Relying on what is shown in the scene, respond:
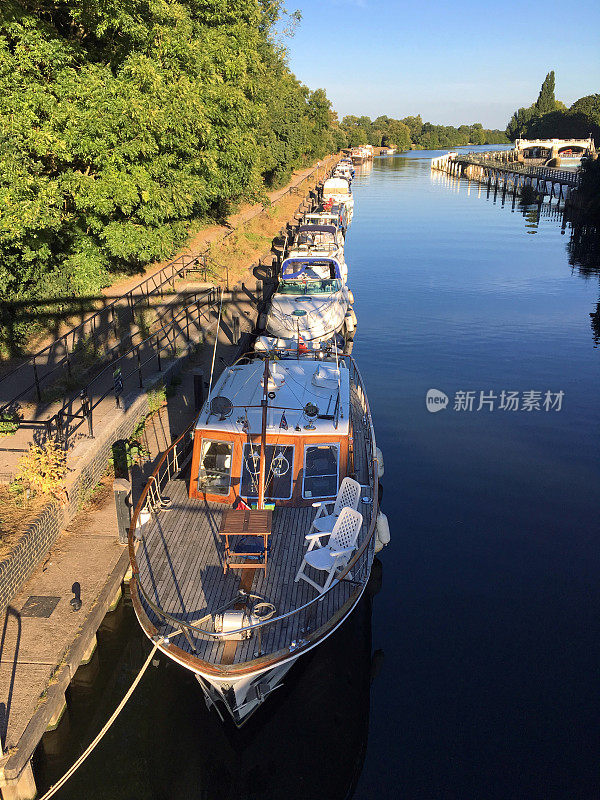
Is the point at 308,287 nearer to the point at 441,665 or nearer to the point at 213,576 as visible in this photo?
the point at 213,576

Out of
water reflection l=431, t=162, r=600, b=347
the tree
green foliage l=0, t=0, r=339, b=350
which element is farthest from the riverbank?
the tree

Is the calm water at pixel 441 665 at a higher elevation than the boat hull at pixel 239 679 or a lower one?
lower

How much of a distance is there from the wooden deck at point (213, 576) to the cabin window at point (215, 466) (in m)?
0.36

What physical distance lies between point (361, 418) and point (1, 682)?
9.65 metres

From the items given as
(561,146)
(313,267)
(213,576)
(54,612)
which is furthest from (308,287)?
(561,146)

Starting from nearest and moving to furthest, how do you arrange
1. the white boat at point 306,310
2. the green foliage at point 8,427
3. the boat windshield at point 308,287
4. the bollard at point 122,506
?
1. the bollard at point 122,506
2. the green foliage at point 8,427
3. the white boat at point 306,310
4. the boat windshield at point 308,287

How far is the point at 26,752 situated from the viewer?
27.2ft

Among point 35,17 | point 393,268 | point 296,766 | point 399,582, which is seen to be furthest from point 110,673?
point 393,268

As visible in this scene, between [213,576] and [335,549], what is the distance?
2.13m

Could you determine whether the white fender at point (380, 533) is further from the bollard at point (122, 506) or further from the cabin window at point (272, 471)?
the bollard at point (122, 506)

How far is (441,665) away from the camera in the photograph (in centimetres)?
1145

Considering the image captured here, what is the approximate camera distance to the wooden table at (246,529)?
10.0m

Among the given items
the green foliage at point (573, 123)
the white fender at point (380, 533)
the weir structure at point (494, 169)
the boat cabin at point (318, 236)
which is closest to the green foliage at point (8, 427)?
the white fender at point (380, 533)

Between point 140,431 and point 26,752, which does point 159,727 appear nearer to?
point 26,752
